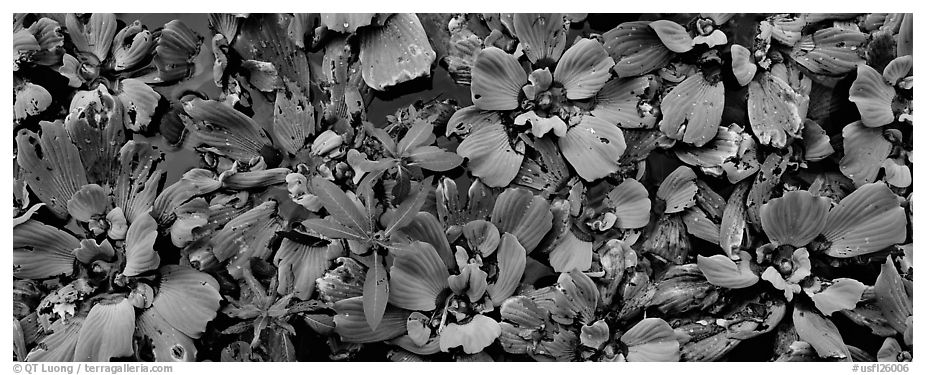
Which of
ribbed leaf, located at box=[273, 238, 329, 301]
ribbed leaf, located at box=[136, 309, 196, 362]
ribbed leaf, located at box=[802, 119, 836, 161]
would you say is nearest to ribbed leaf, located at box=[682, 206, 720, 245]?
ribbed leaf, located at box=[802, 119, 836, 161]

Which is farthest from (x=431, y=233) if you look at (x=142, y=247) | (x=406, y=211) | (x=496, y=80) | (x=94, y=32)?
(x=94, y=32)

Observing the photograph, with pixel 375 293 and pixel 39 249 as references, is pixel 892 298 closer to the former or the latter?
pixel 375 293

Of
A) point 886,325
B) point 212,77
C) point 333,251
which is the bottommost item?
point 886,325

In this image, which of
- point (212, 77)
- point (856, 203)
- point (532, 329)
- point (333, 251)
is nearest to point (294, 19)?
point (212, 77)

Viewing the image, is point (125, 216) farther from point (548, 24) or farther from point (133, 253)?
point (548, 24)

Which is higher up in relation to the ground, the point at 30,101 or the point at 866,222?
the point at 30,101

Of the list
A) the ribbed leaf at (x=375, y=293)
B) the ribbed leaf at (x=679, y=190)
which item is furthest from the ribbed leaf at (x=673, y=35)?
the ribbed leaf at (x=375, y=293)

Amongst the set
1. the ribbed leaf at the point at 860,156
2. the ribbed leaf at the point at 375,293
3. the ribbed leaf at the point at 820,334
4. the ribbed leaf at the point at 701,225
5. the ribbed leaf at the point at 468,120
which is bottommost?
the ribbed leaf at the point at 820,334
